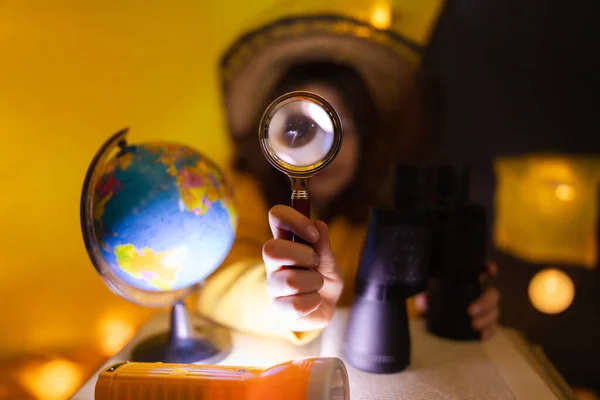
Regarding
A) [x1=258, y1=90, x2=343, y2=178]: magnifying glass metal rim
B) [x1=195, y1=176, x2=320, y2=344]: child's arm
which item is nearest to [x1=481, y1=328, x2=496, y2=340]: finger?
[x1=195, y1=176, x2=320, y2=344]: child's arm

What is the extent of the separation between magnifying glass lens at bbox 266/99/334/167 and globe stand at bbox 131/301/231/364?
1.42 ft

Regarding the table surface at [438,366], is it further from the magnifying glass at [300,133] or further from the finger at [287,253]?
the magnifying glass at [300,133]

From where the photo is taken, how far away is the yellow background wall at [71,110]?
4.16 ft

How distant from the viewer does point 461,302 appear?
35.5 inches

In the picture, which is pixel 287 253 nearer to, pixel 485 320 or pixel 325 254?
pixel 325 254

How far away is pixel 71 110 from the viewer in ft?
4.32

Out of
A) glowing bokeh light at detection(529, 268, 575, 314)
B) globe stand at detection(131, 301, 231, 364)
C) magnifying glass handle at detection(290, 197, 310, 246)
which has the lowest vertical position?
glowing bokeh light at detection(529, 268, 575, 314)

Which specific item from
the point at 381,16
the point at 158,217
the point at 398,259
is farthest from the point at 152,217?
the point at 381,16

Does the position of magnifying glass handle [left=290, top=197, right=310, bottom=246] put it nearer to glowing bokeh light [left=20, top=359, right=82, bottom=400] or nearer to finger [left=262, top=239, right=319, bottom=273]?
finger [left=262, top=239, right=319, bottom=273]

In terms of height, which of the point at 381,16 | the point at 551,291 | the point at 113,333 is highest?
the point at 381,16

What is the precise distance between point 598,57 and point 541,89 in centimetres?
18

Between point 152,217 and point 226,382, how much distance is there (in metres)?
0.29

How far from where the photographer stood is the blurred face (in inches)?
54.1

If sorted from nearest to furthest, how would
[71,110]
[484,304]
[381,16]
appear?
[484,304] < [71,110] < [381,16]
